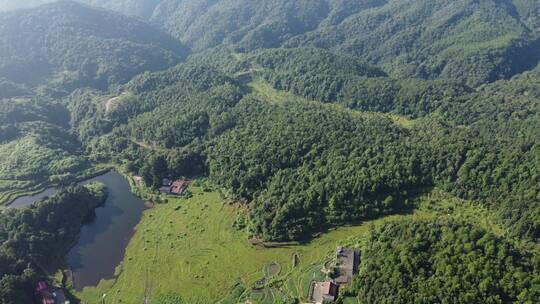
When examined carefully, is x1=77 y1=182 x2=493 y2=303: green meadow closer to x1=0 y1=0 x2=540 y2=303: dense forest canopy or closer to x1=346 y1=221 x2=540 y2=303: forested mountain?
x1=0 y1=0 x2=540 y2=303: dense forest canopy

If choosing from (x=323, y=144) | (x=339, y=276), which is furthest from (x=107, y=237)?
(x=323, y=144)

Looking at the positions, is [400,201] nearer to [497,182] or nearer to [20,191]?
[497,182]

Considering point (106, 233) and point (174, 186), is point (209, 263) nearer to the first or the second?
point (106, 233)


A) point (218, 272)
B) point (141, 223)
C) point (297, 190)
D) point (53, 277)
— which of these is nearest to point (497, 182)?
point (297, 190)

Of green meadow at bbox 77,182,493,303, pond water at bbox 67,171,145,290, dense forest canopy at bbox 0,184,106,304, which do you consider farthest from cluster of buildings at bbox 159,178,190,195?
dense forest canopy at bbox 0,184,106,304

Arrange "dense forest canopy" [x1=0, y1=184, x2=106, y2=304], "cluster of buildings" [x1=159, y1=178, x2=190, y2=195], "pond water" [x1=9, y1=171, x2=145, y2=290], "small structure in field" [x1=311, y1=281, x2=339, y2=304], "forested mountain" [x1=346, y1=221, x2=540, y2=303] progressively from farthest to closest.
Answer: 1. "cluster of buildings" [x1=159, y1=178, x2=190, y2=195]
2. "pond water" [x1=9, y1=171, x2=145, y2=290]
3. "dense forest canopy" [x1=0, y1=184, x2=106, y2=304]
4. "small structure in field" [x1=311, y1=281, x2=339, y2=304]
5. "forested mountain" [x1=346, y1=221, x2=540, y2=303]

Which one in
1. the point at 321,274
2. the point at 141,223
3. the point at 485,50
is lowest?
the point at 141,223
